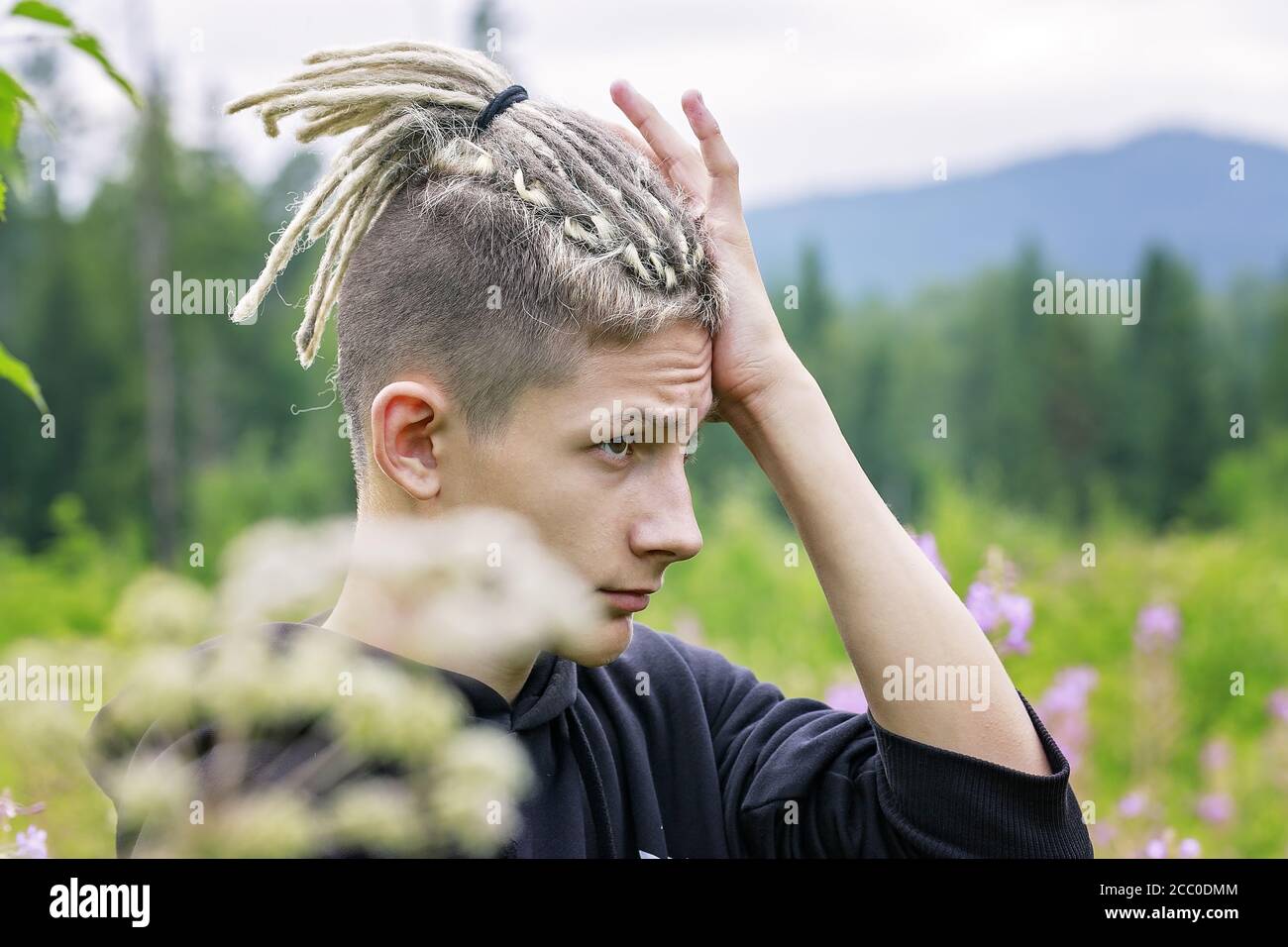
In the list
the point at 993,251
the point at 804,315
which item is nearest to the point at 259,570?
the point at 804,315

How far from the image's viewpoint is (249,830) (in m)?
0.79

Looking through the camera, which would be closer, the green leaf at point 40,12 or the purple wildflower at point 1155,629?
the green leaf at point 40,12

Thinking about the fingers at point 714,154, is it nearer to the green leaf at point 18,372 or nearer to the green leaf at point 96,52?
the green leaf at point 96,52

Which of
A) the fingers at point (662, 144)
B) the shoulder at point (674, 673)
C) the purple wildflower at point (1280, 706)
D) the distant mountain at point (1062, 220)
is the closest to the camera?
the fingers at point (662, 144)

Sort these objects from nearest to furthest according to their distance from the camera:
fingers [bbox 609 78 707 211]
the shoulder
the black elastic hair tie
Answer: the black elastic hair tie, fingers [bbox 609 78 707 211], the shoulder

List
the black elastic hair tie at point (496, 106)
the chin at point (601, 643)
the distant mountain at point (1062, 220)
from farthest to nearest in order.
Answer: the distant mountain at point (1062, 220), the black elastic hair tie at point (496, 106), the chin at point (601, 643)

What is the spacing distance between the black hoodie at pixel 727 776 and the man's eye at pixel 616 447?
34cm

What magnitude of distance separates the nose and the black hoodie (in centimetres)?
30

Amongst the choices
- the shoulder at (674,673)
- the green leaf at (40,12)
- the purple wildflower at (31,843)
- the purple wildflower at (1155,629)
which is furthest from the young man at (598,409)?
the purple wildflower at (1155,629)

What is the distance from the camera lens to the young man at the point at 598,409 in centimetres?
149

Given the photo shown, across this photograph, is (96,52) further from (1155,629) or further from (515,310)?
(1155,629)

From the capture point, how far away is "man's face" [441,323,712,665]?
58.0 inches

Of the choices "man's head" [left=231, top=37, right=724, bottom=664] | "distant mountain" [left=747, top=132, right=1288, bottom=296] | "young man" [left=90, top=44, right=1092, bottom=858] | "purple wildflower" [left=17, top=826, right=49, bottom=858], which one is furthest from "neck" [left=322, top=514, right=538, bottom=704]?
"distant mountain" [left=747, top=132, right=1288, bottom=296]

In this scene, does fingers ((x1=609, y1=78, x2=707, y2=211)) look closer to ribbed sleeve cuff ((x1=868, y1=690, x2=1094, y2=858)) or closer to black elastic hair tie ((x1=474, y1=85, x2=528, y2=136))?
black elastic hair tie ((x1=474, y1=85, x2=528, y2=136))
